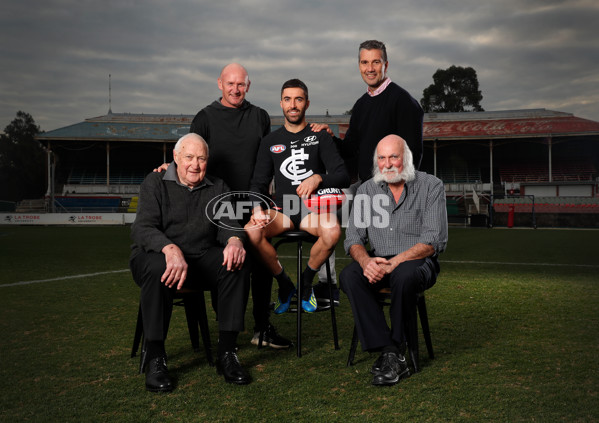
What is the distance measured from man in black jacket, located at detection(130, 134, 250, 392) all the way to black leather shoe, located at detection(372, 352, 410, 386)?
0.72 meters

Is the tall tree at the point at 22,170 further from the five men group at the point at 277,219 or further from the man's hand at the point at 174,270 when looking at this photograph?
the man's hand at the point at 174,270

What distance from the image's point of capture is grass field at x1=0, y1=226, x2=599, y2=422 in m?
2.41

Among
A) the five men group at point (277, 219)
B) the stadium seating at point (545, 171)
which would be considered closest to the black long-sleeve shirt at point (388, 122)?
the five men group at point (277, 219)

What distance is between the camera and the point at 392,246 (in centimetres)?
321

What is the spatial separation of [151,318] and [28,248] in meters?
9.75

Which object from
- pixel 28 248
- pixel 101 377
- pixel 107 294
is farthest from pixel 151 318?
pixel 28 248

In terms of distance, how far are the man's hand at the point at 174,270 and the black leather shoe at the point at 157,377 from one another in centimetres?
42

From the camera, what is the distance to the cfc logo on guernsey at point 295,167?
371cm

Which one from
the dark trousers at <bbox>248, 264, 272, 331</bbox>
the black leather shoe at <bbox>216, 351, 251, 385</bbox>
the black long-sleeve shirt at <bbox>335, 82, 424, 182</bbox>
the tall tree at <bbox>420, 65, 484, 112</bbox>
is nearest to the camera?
the black leather shoe at <bbox>216, 351, 251, 385</bbox>

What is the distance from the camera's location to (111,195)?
109 ft

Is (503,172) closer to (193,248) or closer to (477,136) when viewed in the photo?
(477,136)

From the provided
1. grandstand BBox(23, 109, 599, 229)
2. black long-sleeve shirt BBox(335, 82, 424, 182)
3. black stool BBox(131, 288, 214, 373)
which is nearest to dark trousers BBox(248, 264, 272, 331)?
black stool BBox(131, 288, 214, 373)

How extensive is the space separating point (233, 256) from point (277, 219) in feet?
2.44

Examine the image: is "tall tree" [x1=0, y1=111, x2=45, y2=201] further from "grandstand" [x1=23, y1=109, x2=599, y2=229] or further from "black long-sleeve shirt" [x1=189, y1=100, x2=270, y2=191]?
"black long-sleeve shirt" [x1=189, y1=100, x2=270, y2=191]
